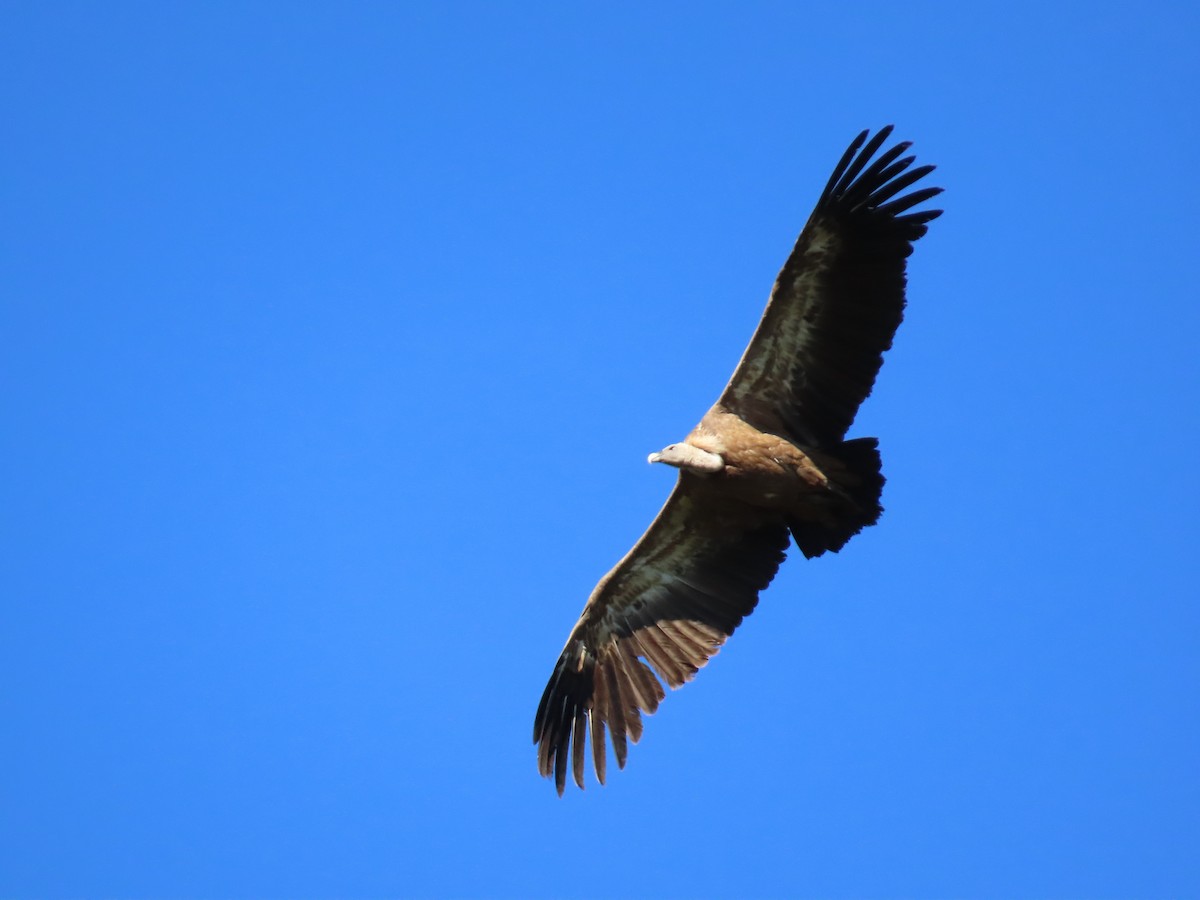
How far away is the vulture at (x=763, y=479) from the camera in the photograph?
1085cm

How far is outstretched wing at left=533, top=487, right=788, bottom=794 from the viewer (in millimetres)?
11938

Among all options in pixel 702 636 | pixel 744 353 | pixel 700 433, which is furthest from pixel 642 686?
pixel 744 353

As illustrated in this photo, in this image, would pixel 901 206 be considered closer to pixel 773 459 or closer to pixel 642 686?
pixel 773 459

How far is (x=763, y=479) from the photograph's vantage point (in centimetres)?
1114

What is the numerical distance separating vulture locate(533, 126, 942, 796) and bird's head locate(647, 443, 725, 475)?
0.01 m

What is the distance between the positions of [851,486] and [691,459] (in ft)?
4.46

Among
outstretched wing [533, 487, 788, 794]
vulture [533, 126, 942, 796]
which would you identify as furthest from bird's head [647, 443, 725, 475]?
outstretched wing [533, 487, 788, 794]

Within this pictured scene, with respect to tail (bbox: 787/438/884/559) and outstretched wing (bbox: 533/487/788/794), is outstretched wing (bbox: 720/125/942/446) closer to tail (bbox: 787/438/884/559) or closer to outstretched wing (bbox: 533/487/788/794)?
tail (bbox: 787/438/884/559)

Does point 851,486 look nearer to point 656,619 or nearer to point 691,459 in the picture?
point 691,459

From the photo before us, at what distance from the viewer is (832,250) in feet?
35.7

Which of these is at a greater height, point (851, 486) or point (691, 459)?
point (691, 459)

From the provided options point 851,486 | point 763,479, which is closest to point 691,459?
point 763,479

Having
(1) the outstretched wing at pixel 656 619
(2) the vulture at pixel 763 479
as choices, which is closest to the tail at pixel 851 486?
(2) the vulture at pixel 763 479

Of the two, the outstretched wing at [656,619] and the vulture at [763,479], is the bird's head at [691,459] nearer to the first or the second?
the vulture at [763,479]
